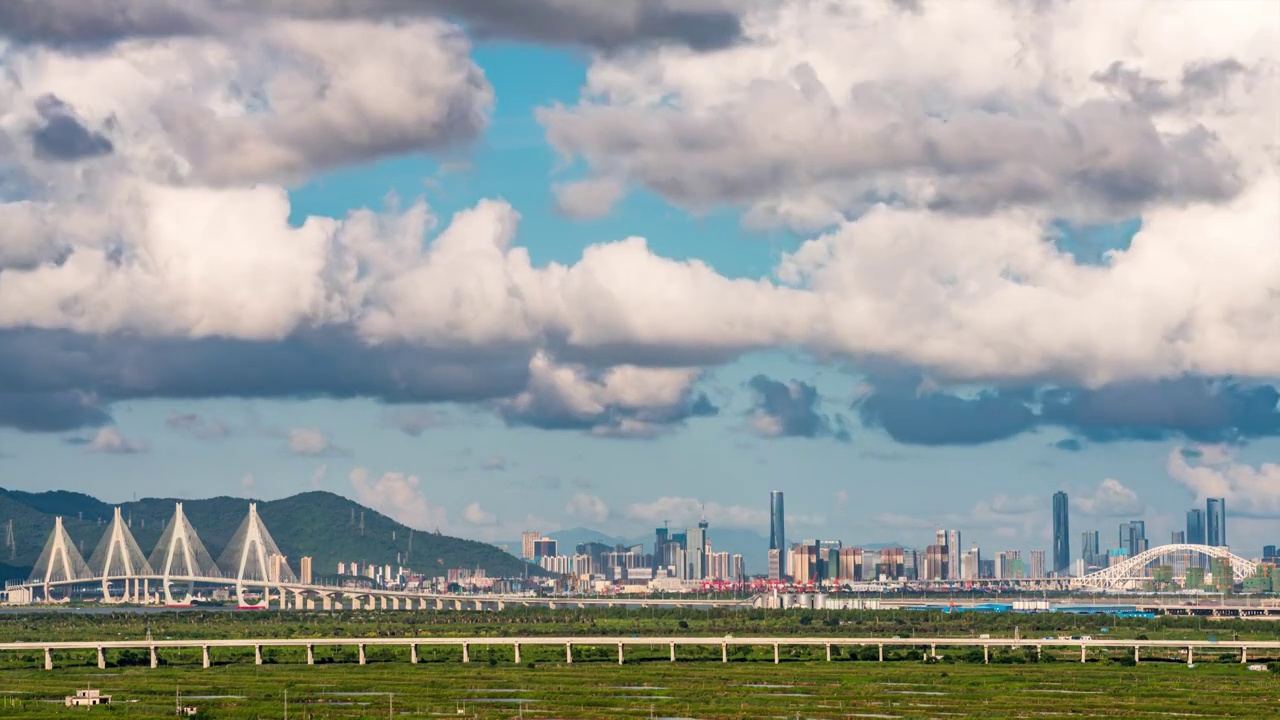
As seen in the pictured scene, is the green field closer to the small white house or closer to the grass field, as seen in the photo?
the grass field

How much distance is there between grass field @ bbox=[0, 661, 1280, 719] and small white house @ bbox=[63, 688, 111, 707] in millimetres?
1466

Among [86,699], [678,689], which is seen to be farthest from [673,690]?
[86,699]

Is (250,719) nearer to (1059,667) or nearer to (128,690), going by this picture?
(128,690)

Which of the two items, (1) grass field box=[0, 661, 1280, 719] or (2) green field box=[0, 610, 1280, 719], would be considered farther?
(2) green field box=[0, 610, 1280, 719]

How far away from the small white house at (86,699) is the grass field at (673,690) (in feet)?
4.81

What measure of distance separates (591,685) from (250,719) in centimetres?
4047

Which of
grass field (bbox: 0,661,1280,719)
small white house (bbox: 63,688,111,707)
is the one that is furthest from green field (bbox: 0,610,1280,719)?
small white house (bbox: 63,688,111,707)

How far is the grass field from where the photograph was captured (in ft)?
448

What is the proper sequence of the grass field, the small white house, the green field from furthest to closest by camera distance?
the small white house → the green field → the grass field

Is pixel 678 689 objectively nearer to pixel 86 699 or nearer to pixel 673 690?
pixel 673 690

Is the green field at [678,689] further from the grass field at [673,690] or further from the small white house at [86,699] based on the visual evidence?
the small white house at [86,699]

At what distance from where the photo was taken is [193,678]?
17762 cm

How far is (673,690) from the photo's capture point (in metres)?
156

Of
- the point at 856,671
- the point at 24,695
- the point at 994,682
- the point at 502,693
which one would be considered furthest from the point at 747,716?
the point at 24,695
